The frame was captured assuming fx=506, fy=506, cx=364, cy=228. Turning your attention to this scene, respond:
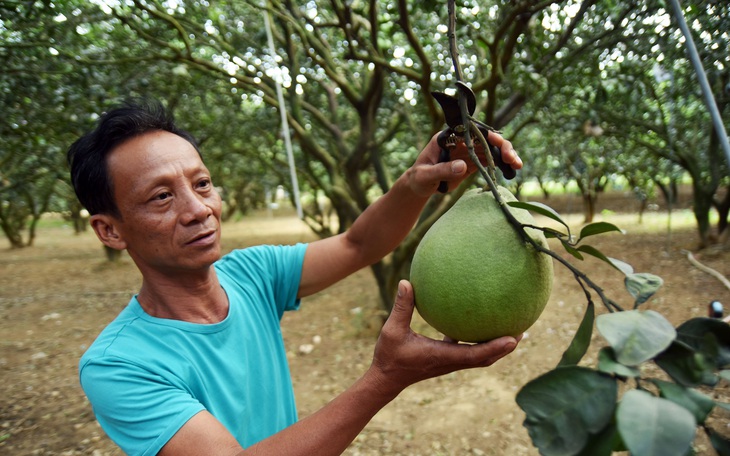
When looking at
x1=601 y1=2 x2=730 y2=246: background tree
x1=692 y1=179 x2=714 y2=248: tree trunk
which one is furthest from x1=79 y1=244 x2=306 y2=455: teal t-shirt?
x1=692 y1=179 x2=714 y2=248: tree trunk

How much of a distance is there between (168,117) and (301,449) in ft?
3.22

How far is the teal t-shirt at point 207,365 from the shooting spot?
109 centimetres

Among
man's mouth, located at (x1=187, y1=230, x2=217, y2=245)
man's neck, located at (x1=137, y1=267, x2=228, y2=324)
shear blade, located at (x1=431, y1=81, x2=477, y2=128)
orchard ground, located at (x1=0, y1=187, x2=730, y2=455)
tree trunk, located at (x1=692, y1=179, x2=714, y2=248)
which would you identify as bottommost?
orchard ground, located at (x1=0, y1=187, x2=730, y2=455)

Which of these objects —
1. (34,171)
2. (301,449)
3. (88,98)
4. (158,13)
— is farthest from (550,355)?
(34,171)

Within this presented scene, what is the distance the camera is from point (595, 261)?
21.1 ft

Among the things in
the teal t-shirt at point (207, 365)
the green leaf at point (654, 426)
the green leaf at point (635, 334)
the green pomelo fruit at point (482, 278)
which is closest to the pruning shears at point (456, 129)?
the green pomelo fruit at point (482, 278)

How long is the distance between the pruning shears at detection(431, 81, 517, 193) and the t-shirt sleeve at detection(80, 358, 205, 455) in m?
0.83

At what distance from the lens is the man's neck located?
1363 millimetres

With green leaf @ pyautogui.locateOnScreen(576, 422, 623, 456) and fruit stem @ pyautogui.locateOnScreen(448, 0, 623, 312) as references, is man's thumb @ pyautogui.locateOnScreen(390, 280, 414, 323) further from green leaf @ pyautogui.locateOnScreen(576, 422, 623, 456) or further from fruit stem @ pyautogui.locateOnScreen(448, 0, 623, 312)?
green leaf @ pyautogui.locateOnScreen(576, 422, 623, 456)

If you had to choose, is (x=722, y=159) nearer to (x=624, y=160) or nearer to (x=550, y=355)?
(x=624, y=160)

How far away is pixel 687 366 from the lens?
62 cm

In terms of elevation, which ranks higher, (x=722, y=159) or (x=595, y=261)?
(x=722, y=159)

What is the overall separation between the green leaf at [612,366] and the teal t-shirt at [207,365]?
0.82m

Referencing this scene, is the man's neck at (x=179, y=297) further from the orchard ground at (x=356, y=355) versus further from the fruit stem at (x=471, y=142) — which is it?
the orchard ground at (x=356, y=355)
